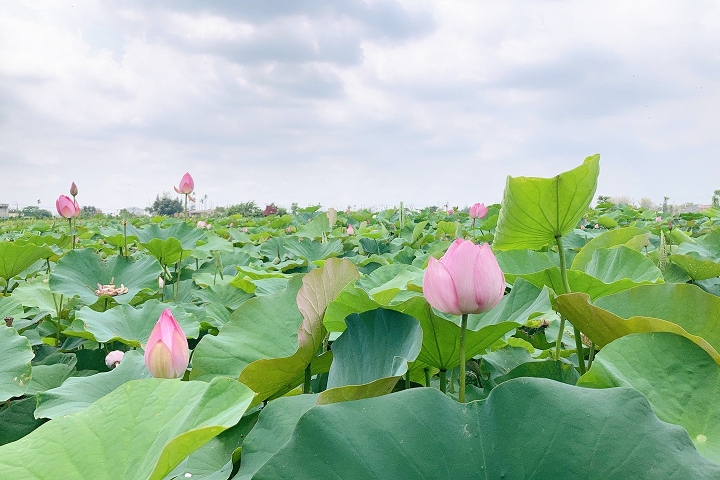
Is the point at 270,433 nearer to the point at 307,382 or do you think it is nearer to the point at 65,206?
the point at 307,382

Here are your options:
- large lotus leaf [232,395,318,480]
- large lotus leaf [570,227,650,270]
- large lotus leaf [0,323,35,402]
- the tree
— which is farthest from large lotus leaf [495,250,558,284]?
the tree

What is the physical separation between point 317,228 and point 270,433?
2899 millimetres

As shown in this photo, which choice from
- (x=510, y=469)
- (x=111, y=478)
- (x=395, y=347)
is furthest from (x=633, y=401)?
(x=111, y=478)

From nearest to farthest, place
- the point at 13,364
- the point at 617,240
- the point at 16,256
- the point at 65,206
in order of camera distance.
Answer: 1. the point at 13,364
2. the point at 617,240
3. the point at 16,256
4. the point at 65,206

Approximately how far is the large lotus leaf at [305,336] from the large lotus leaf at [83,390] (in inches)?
9.7

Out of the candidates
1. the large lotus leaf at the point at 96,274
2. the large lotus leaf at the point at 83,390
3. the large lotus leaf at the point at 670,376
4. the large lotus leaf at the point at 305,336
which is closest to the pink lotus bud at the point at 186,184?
the large lotus leaf at the point at 96,274

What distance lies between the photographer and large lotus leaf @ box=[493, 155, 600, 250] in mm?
760

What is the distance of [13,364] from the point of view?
3.18ft

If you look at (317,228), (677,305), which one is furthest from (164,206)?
(677,305)

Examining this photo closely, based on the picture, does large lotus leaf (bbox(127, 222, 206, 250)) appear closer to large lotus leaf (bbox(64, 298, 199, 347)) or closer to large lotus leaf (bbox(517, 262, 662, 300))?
large lotus leaf (bbox(64, 298, 199, 347))

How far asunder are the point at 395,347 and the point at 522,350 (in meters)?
0.43

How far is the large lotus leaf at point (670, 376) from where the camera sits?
492 millimetres

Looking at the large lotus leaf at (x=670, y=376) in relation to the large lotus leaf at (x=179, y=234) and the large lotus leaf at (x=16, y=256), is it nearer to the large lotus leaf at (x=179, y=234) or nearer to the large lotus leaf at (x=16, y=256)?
the large lotus leaf at (x=16, y=256)

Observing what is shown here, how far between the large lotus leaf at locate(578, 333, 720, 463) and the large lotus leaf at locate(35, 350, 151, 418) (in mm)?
665
